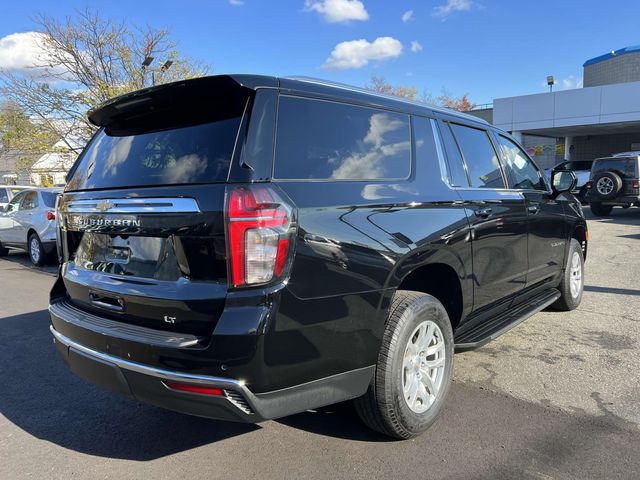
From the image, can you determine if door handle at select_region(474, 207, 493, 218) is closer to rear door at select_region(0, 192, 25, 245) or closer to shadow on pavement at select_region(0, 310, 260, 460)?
shadow on pavement at select_region(0, 310, 260, 460)

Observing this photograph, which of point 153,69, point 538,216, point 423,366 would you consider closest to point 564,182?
point 538,216

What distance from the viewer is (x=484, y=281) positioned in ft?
12.1

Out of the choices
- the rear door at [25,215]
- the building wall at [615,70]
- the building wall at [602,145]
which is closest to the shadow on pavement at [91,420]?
the rear door at [25,215]

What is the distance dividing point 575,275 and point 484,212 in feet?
8.80

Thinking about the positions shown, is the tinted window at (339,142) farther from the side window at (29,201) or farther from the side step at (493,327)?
the side window at (29,201)

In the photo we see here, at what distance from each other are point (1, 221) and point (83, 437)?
10.3 meters

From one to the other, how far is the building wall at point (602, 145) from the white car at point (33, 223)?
96.5 feet

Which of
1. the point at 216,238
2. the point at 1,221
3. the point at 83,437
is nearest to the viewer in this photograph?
the point at 216,238

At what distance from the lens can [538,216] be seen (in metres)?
4.55

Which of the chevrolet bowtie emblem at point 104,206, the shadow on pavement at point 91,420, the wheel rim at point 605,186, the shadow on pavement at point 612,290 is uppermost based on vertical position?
the chevrolet bowtie emblem at point 104,206

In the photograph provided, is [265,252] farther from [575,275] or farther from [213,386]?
[575,275]

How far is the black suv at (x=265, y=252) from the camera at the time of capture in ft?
7.38

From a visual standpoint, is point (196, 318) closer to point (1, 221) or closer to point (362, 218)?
point (362, 218)

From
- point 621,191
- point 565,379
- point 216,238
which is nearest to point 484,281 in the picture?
point 565,379
